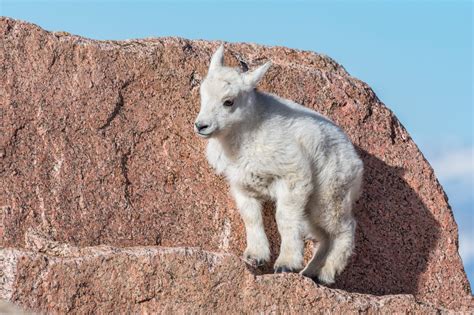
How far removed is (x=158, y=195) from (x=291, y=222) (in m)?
1.51

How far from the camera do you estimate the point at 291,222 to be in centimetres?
1360

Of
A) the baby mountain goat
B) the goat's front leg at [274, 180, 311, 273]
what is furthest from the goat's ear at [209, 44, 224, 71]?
the goat's front leg at [274, 180, 311, 273]

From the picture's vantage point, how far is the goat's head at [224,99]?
527 inches

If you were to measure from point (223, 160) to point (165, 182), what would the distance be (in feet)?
2.36

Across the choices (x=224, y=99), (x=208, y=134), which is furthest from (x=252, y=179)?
(x=224, y=99)

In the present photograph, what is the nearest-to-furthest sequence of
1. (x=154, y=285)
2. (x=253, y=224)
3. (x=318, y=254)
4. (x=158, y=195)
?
(x=154, y=285) < (x=253, y=224) < (x=158, y=195) < (x=318, y=254)

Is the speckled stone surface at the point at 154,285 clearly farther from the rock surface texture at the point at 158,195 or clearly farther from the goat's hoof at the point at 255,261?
the goat's hoof at the point at 255,261

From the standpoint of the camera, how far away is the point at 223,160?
13969 millimetres

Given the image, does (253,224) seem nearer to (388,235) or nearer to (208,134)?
(208,134)

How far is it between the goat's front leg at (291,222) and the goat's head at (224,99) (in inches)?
35.8

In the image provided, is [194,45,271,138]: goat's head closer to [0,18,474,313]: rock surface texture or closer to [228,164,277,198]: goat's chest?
[228,164,277,198]: goat's chest

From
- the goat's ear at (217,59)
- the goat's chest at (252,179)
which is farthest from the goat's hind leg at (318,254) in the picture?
the goat's ear at (217,59)

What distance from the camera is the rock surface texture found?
12133 mm

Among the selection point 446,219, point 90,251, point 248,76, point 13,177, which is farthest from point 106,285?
point 446,219
